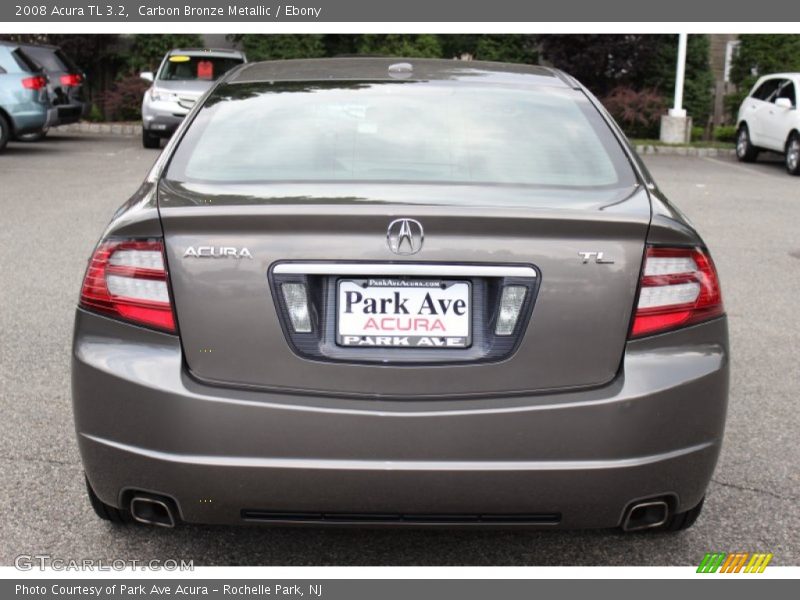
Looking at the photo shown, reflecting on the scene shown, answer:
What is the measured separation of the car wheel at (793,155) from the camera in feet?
60.1

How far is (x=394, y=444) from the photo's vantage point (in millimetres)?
3090

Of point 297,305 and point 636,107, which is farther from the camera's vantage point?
point 636,107

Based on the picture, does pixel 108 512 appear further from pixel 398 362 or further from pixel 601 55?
pixel 601 55

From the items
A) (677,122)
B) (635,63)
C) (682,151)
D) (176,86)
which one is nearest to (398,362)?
(176,86)

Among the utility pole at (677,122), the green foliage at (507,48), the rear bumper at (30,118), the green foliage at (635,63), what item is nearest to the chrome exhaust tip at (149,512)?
the rear bumper at (30,118)

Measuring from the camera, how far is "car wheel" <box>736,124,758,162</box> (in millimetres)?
20391

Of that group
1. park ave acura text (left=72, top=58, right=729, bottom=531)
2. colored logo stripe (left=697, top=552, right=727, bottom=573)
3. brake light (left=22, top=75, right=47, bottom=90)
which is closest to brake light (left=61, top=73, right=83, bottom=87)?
brake light (left=22, top=75, right=47, bottom=90)

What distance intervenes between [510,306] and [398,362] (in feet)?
1.11

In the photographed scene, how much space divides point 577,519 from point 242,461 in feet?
3.05

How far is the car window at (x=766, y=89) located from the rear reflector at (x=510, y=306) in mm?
17902

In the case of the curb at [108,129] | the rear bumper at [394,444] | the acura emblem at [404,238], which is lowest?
the curb at [108,129]

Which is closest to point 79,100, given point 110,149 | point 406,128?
point 110,149

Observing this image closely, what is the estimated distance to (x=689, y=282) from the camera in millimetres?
3332
